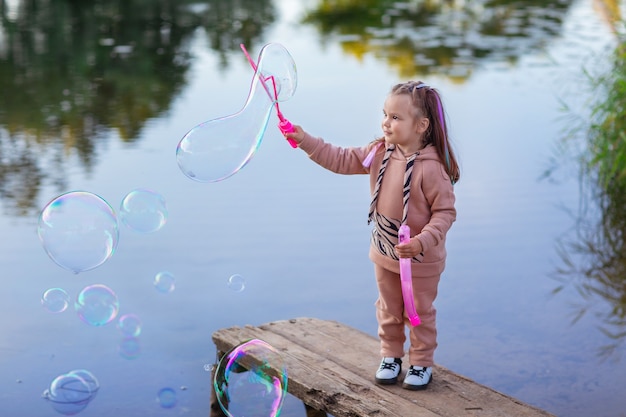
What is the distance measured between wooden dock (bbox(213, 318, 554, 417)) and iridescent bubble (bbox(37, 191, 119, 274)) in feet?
1.80

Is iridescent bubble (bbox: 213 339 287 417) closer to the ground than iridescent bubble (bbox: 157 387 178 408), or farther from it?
farther from it

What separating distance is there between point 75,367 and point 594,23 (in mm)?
11535

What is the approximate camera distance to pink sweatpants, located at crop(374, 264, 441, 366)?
3195mm

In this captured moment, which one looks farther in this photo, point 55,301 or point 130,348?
point 130,348

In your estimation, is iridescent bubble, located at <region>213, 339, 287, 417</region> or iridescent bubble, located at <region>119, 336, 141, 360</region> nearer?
iridescent bubble, located at <region>213, 339, 287, 417</region>

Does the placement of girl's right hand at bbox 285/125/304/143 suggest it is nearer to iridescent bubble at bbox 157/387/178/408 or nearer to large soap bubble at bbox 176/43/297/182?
large soap bubble at bbox 176/43/297/182

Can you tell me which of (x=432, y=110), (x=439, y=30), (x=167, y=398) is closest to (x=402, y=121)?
(x=432, y=110)

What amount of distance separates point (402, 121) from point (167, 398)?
1546 millimetres

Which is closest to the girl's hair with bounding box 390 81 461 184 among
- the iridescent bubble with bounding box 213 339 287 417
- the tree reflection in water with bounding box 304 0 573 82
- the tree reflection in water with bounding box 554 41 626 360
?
the iridescent bubble with bounding box 213 339 287 417

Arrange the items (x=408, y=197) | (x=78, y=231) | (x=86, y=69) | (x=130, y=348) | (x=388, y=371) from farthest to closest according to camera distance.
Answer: (x=86, y=69) → (x=130, y=348) → (x=78, y=231) → (x=388, y=371) → (x=408, y=197)

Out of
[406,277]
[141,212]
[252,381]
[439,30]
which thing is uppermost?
[406,277]

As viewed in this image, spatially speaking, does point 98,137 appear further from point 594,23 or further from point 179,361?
point 594,23

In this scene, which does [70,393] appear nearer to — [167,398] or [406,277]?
[167,398]

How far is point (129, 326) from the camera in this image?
454cm
